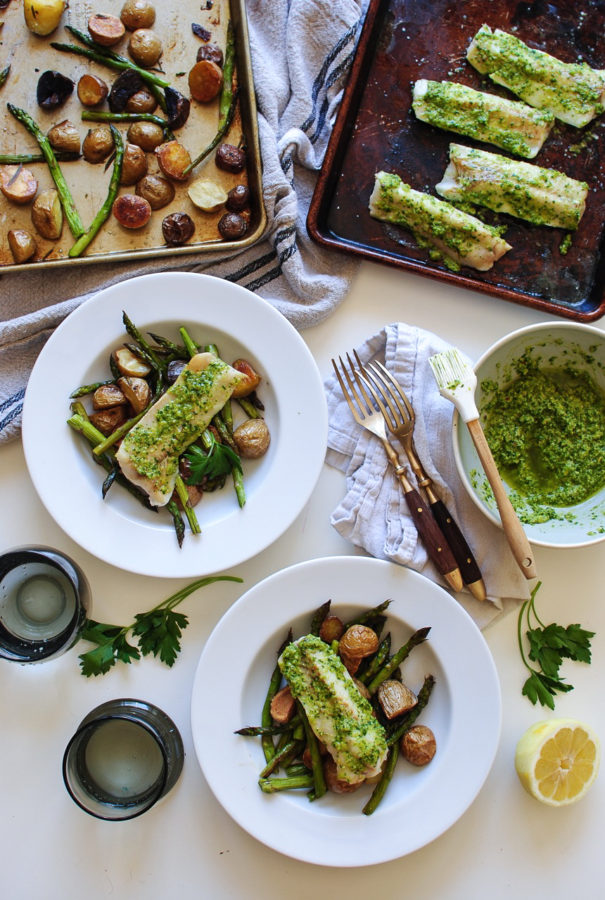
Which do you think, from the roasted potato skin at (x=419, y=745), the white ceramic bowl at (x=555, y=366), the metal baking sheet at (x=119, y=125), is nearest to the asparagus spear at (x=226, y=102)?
the metal baking sheet at (x=119, y=125)

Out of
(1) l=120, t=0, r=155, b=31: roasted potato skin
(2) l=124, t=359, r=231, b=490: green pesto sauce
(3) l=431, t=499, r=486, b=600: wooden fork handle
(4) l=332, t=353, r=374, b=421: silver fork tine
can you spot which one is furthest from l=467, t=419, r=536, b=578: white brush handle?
(1) l=120, t=0, r=155, b=31: roasted potato skin

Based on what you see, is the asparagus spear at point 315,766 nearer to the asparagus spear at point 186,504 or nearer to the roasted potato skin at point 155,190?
the asparagus spear at point 186,504

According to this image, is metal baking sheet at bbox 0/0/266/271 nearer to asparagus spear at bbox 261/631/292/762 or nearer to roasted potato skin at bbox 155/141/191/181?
roasted potato skin at bbox 155/141/191/181

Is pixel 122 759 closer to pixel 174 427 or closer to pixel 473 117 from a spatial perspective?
pixel 174 427

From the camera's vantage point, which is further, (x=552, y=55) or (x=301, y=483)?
(x=552, y=55)

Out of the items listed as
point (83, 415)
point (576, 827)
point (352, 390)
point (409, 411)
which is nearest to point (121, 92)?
point (83, 415)

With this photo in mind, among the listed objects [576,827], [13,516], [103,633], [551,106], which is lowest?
[576,827]

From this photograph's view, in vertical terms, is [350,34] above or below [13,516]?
above

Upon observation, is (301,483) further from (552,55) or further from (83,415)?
(552,55)
